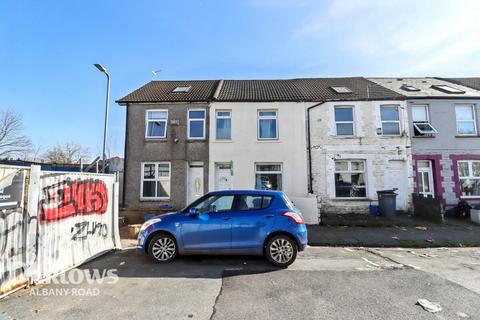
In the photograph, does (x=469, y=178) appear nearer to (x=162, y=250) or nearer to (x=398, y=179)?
(x=398, y=179)

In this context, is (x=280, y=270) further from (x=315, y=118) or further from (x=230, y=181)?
(x=315, y=118)

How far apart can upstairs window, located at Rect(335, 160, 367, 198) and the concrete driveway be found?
6.30 m

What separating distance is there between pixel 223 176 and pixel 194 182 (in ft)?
5.01

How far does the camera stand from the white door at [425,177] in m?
12.3

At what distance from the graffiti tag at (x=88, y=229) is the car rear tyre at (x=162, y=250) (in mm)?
1653

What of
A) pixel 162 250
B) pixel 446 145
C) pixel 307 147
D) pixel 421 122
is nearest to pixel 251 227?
pixel 162 250

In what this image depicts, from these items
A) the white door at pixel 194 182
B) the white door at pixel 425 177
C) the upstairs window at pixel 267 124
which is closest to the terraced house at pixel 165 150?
the white door at pixel 194 182

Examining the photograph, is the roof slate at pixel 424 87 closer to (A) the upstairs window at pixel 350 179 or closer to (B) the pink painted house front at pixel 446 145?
(B) the pink painted house front at pixel 446 145

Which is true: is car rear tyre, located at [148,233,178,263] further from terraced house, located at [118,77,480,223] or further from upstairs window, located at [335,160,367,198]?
upstairs window, located at [335,160,367,198]

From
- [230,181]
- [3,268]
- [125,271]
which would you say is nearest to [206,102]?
[230,181]

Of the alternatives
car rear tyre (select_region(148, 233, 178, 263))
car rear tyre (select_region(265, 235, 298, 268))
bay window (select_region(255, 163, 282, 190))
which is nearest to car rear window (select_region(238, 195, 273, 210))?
car rear tyre (select_region(265, 235, 298, 268))

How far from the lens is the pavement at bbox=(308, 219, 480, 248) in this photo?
730cm

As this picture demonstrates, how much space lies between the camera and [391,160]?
12.1m

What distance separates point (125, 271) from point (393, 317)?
4.76 meters
